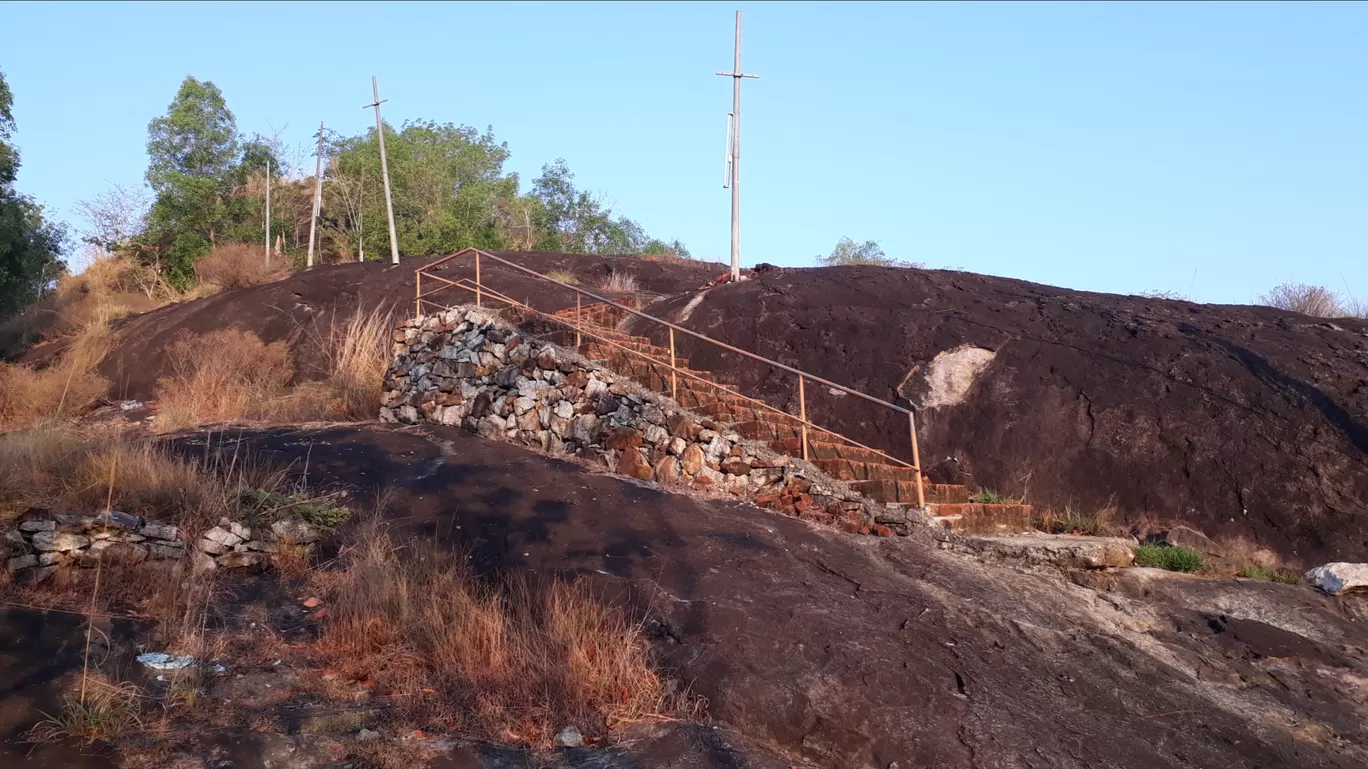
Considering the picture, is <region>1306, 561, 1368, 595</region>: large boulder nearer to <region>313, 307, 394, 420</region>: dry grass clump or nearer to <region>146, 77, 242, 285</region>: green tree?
<region>313, 307, 394, 420</region>: dry grass clump

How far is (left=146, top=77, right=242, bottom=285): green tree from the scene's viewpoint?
33562mm

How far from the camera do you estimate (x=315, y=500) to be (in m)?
9.01

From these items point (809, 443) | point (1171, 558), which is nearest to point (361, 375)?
point (809, 443)

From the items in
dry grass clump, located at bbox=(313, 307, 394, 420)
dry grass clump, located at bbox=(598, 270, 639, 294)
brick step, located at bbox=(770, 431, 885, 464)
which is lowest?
brick step, located at bbox=(770, 431, 885, 464)

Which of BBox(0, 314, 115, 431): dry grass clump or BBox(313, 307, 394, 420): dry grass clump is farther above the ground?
BBox(313, 307, 394, 420): dry grass clump

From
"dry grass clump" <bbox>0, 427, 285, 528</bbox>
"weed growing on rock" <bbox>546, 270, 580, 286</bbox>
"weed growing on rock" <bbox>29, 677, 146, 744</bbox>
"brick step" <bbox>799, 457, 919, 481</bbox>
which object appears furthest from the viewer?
"weed growing on rock" <bbox>546, 270, 580, 286</bbox>

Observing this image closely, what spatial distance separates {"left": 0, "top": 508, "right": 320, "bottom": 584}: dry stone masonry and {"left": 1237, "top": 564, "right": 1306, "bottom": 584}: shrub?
9398 millimetres

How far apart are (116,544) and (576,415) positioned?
5485mm

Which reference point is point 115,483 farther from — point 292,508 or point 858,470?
point 858,470

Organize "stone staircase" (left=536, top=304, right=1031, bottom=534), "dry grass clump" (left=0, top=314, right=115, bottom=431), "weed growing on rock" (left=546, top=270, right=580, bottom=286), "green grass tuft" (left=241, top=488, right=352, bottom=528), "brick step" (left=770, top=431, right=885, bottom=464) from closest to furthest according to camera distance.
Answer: "green grass tuft" (left=241, top=488, right=352, bottom=528)
"stone staircase" (left=536, top=304, right=1031, bottom=534)
"brick step" (left=770, top=431, right=885, bottom=464)
"dry grass clump" (left=0, top=314, right=115, bottom=431)
"weed growing on rock" (left=546, top=270, right=580, bottom=286)

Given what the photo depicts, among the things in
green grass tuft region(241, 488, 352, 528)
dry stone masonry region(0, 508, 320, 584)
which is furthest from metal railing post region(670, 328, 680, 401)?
dry stone masonry region(0, 508, 320, 584)

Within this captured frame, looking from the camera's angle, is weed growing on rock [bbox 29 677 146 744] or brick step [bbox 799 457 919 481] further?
brick step [bbox 799 457 919 481]

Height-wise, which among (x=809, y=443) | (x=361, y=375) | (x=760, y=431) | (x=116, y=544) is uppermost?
(x=361, y=375)

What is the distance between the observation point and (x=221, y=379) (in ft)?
55.7
